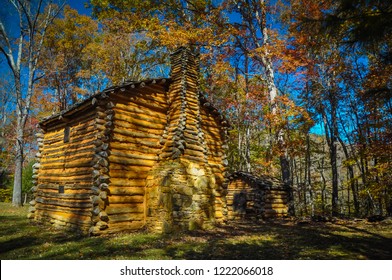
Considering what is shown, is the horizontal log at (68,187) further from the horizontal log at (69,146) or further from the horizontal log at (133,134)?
the horizontal log at (133,134)

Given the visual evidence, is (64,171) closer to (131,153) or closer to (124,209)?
(131,153)

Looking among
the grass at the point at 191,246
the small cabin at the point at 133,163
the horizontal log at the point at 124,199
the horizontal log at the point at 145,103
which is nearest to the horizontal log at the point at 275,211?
the small cabin at the point at 133,163

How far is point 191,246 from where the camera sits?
862 centimetres

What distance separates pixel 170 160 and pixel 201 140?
2476 millimetres

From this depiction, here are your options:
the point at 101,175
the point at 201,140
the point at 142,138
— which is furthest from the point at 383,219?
the point at 101,175

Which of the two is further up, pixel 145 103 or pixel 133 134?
pixel 145 103

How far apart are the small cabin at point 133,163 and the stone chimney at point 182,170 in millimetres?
44

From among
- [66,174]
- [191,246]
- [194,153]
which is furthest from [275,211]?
[66,174]

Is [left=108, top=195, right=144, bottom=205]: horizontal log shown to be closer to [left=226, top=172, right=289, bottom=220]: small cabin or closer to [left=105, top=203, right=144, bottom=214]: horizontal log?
[left=105, top=203, right=144, bottom=214]: horizontal log

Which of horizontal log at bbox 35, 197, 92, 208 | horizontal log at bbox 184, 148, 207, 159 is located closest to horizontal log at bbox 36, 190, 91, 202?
horizontal log at bbox 35, 197, 92, 208

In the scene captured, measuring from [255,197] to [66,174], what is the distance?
13.8m

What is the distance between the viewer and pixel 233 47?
2181 centimetres

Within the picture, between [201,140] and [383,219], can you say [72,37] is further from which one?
[383,219]

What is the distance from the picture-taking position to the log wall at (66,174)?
1138 centimetres
